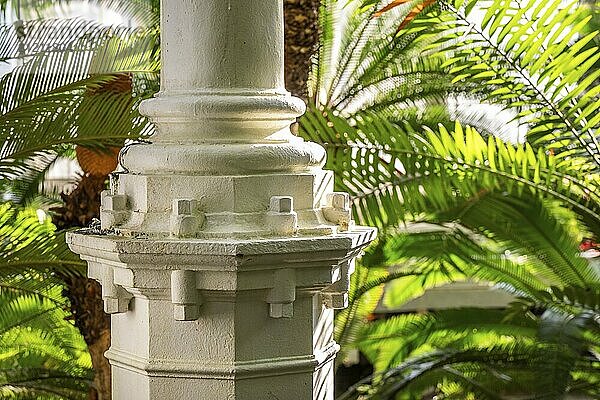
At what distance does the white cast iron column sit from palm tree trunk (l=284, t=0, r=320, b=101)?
11.0 feet

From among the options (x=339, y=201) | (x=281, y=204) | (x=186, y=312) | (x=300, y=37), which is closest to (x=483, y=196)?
(x=300, y=37)

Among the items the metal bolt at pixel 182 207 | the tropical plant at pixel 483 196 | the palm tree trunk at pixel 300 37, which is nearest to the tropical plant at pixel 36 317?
the tropical plant at pixel 483 196

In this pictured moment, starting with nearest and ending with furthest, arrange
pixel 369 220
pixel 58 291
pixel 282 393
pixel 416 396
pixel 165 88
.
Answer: pixel 282 393
pixel 165 88
pixel 369 220
pixel 58 291
pixel 416 396

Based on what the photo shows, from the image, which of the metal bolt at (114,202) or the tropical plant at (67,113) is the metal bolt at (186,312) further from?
the tropical plant at (67,113)

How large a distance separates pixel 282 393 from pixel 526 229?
409cm

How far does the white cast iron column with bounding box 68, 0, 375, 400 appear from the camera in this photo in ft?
6.47

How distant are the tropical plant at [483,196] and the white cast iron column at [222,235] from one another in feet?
6.71

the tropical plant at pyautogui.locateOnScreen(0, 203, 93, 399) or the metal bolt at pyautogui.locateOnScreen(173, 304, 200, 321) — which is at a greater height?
the metal bolt at pyautogui.locateOnScreen(173, 304, 200, 321)

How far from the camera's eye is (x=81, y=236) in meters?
2.13

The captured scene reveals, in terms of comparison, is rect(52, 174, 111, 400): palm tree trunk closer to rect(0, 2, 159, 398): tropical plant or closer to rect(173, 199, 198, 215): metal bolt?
rect(0, 2, 159, 398): tropical plant

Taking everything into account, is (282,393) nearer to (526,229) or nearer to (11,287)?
(11,287)

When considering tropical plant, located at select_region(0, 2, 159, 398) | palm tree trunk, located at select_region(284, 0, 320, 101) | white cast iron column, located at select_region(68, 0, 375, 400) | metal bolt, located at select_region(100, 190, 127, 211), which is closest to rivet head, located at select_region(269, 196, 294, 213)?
white cast iron column, located at select_region(68, 0, 375, 400)

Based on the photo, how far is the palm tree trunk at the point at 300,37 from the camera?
18.2ft

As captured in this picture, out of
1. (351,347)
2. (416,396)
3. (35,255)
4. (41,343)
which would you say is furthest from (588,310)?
(41,343)
